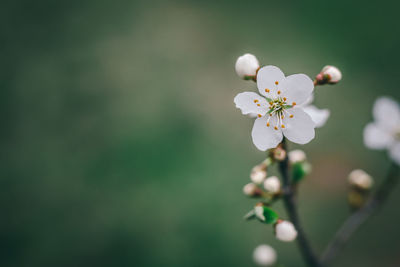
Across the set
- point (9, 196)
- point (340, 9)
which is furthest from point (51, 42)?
point (340, 9)

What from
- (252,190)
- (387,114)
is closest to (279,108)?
(252,190)

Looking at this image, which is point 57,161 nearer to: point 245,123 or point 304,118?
point 245,123

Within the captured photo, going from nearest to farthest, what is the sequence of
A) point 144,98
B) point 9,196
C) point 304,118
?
point 304,118, point 9,196, point 144,98

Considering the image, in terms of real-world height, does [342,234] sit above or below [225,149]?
below

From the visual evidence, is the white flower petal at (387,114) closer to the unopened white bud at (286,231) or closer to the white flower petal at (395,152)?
the white flower petal at (395,152)

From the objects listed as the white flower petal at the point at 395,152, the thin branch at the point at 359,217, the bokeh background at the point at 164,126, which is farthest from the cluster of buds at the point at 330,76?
the bokeh background at the point at 164,126
